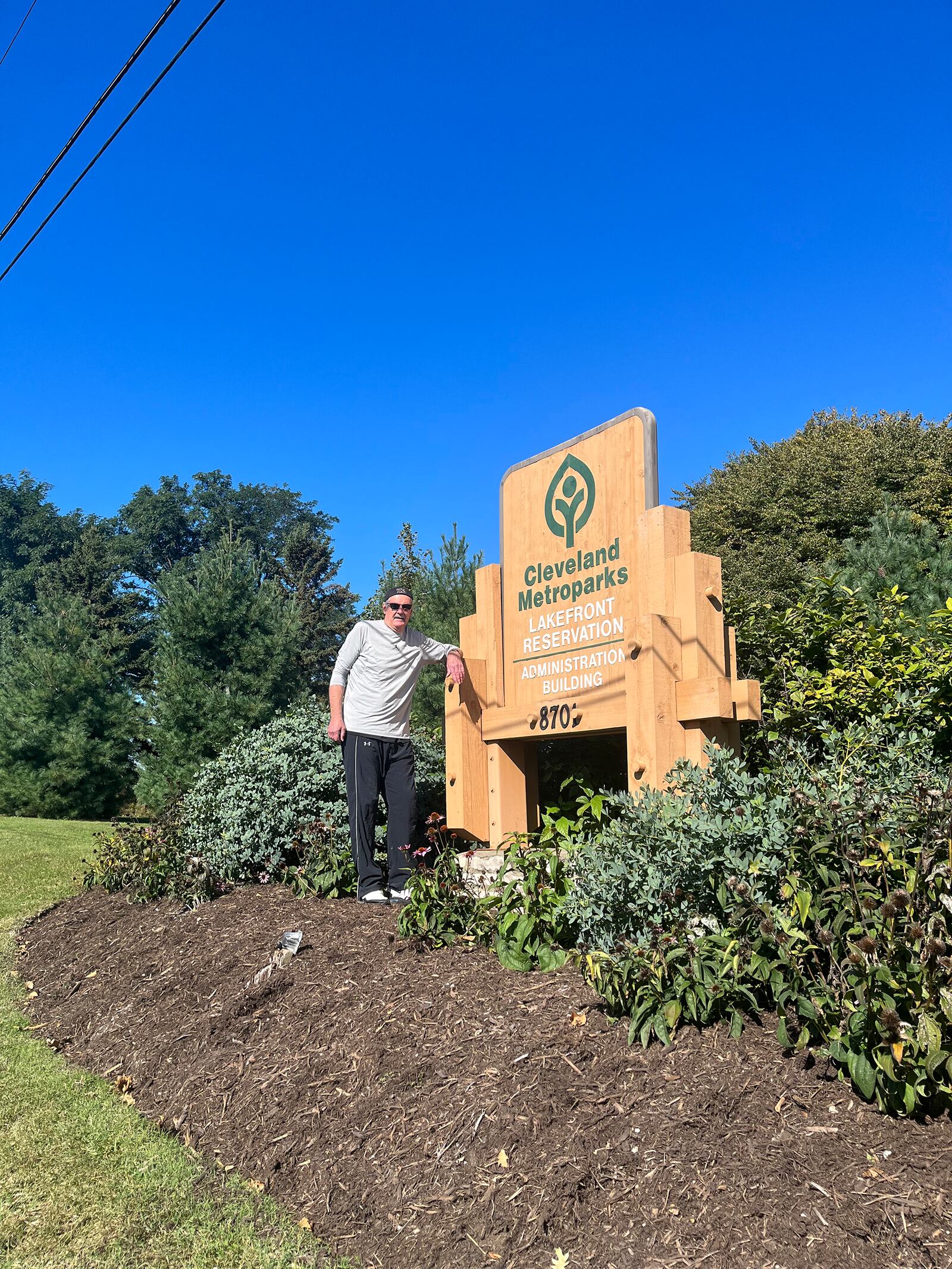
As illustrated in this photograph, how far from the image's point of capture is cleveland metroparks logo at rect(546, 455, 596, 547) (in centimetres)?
629

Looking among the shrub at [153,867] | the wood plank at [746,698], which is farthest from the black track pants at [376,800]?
Answer: the wood plank at [746,698]

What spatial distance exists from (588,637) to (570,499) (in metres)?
0.95

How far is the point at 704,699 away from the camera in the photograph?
5285 mm

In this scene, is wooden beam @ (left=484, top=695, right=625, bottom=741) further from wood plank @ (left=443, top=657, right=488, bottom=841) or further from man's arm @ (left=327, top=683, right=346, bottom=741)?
man's arm @ (left=327, top=683, right=346, bottom=741)

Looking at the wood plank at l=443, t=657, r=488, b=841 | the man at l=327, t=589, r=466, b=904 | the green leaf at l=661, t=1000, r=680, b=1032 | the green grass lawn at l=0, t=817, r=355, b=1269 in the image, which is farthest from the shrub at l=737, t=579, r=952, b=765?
the green grass lawn at l=0, t=817, r=355, b=1269

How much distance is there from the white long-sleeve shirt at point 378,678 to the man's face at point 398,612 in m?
0.03

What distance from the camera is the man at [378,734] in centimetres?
566

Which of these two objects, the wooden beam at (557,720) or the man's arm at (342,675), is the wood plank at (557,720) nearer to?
the wooden beam at (557,720)

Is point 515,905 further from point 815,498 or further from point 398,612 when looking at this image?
point 815,498

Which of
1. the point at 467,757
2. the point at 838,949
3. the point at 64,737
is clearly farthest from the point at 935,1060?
the point at 64,737

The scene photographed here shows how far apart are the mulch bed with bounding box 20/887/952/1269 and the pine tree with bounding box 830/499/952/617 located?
471 centimetres

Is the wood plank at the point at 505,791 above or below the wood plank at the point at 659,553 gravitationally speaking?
below

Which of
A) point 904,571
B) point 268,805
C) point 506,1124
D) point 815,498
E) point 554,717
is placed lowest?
point 506,1124

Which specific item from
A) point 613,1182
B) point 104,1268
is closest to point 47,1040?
point 104,1268
